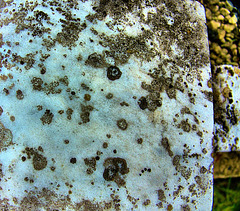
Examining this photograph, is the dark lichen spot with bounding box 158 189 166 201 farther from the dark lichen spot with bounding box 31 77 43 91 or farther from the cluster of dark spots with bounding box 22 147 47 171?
the dark lichen spot with bounding box 31 77 43 91

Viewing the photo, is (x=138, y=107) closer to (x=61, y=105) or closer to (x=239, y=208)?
(x=61, y=105)

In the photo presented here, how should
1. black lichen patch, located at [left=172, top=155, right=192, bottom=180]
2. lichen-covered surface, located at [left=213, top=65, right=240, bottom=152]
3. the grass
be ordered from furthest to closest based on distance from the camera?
1. the grass
2. lichen-covered surface, located at [left=213, top=65, right=240, bottom=152]
3. black lichen patch, located at [left=172, top=155, right=192, bottom=180]

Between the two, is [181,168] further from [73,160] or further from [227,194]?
[227,194]

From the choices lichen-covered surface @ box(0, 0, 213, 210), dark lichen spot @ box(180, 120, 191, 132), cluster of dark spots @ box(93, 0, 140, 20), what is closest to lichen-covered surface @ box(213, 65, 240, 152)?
lichen-covered surface @ box(0, 0, 213, 210)

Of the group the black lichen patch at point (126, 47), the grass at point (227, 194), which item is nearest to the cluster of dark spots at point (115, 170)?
the black lichen patch at point (126, 47)

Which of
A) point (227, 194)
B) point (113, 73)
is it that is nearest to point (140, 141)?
point (113, 73)

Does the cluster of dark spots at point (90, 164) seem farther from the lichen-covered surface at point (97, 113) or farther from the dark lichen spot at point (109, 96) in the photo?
the dark lichen spot at point (109, 96)
